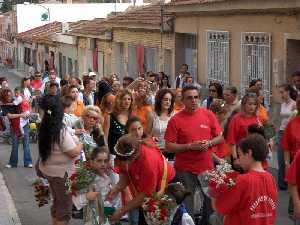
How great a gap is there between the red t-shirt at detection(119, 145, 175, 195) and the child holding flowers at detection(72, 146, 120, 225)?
2.30ft

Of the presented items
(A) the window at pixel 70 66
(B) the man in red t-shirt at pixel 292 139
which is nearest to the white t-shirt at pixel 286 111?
(B) the man in red t-shirt at pixel 292 139

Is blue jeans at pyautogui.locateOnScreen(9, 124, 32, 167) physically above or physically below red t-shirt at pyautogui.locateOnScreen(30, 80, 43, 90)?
below

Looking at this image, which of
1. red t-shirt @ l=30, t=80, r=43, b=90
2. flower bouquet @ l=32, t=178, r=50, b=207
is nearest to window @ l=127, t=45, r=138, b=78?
red t-shirt @ l=30, t=80, r=43, b=90

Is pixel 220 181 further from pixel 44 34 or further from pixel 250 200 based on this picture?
pixel 44 34

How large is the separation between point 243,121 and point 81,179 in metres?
2.50

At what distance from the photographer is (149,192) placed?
6.09 m

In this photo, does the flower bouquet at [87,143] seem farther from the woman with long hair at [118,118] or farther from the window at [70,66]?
the window at [70,66]

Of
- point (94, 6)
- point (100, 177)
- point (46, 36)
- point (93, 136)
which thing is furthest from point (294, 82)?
point (94, 6)

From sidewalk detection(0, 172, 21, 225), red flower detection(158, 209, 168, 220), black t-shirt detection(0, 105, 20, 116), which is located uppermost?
black t-shirt detection(0, 105, 20, 116)

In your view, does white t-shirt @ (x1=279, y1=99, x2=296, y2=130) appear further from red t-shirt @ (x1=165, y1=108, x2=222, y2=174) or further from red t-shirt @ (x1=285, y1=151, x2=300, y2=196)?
red t-shirt @ (x1=285, y1=151, x2=300, y2=196)

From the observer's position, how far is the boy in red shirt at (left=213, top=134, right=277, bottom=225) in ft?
17.1

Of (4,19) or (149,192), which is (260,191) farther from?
(4,19)

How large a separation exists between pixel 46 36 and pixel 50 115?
128 feet

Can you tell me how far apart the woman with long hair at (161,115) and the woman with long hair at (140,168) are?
7.68 feet
